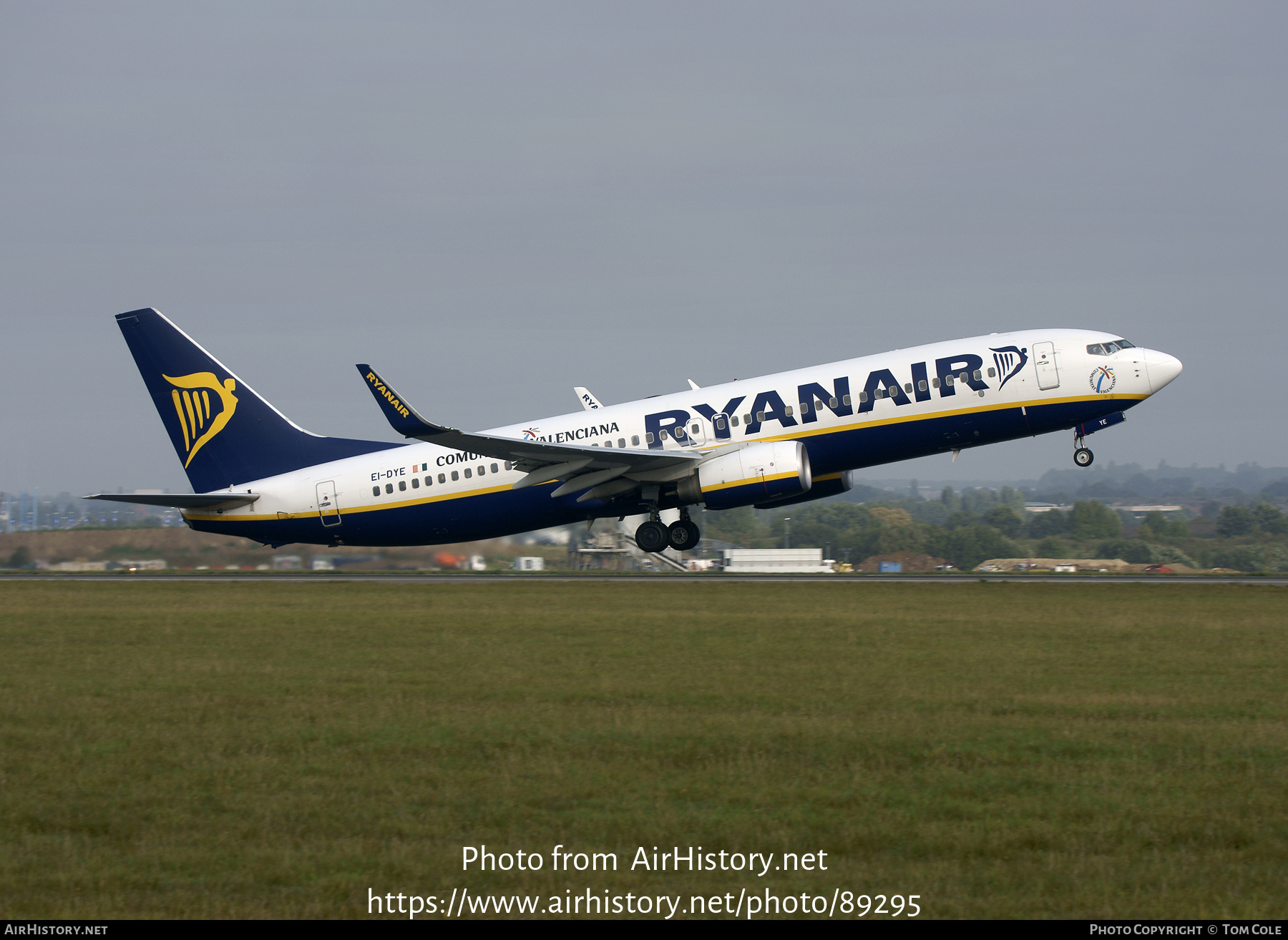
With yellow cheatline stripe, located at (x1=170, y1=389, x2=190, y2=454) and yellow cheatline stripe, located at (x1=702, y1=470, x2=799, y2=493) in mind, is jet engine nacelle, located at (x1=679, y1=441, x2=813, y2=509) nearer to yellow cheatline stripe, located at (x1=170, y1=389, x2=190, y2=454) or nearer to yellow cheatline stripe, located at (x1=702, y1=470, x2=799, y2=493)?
yellow cheatline stripe, located at (x1=702, y1=470, x2=799, y2=493)

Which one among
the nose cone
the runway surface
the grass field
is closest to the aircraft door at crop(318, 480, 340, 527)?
the runway surface

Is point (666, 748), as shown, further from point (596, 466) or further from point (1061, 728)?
point (596, 466)

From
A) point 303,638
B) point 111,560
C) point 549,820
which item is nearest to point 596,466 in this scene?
point 303,638

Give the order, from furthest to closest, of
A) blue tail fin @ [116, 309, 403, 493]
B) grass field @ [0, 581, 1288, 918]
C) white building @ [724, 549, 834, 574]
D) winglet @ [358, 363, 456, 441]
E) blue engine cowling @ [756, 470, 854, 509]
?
white building @ [724, 549, 834, 574] → blue tail fin @ [116, 309, 403, 493] → blue engine cowling @ [756, 470, 854, 509] → winglet @ [358, 363, 456, 441] → grass field @ [0, 581, 1288, 918]

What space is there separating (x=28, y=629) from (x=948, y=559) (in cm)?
4434

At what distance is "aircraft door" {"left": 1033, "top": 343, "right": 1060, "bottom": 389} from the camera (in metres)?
29.9

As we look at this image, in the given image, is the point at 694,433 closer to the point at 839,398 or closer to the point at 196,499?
the point at 839,398

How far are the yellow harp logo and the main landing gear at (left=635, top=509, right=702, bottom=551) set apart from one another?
43.0 feet

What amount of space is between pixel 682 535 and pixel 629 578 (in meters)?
5.26

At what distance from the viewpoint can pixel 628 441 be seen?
1272 inches

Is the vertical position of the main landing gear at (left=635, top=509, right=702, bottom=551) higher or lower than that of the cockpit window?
lower

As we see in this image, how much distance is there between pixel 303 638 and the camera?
2153 centimetres

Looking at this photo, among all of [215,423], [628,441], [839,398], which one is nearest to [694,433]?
[628,441]

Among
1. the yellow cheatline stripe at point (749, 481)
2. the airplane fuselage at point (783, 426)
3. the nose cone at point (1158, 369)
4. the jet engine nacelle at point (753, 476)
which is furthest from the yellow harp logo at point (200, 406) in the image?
the nose cone at point (1158, 369)
